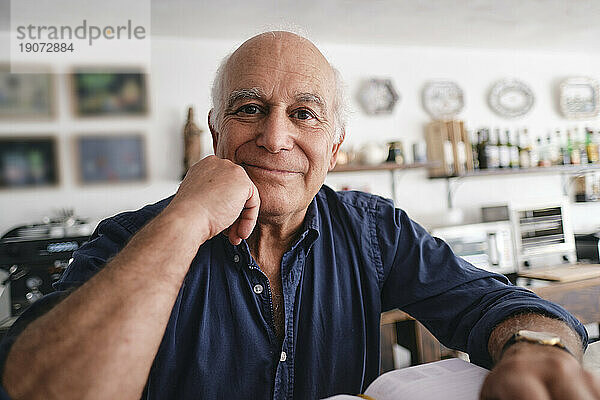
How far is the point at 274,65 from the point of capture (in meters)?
1.01

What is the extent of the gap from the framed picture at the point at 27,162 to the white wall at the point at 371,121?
0.18 ft

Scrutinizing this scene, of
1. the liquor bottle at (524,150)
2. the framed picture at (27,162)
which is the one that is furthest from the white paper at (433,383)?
the liquor bottle at (524,150)

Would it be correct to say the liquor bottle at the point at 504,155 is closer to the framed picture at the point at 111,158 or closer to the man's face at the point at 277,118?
the framed picture at the point at 111,158

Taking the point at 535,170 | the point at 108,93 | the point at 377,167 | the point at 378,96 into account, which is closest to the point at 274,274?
the point at 377,167

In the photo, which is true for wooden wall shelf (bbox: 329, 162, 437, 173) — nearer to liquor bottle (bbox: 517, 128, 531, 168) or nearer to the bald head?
liquor bottle (bbox: 517, 128, 531, 168)

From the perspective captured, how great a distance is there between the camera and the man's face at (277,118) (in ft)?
3.25

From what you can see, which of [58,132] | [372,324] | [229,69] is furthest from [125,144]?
[372,324]

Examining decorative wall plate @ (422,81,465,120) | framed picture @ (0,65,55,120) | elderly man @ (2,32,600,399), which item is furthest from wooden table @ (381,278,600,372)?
framed picture @ (0,65,55,120)

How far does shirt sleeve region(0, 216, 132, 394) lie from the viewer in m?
0.60

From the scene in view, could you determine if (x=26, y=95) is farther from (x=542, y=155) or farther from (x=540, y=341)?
(x=542, y=155)

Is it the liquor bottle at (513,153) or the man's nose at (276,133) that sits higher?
the liquor bottle at (513,153)

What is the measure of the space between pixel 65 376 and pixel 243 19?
104 inches

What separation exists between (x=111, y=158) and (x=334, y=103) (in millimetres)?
2215

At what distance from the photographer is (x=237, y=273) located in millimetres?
1008
